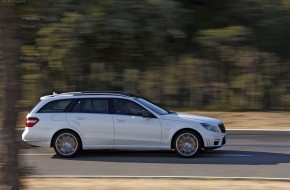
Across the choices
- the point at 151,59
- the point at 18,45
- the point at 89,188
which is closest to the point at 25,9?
the point at 18,45

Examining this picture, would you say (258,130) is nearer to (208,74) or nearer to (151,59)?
(151,59)

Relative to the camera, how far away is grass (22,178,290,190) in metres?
9.68

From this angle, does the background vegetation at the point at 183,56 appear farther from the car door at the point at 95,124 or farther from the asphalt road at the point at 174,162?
the asphalt road at the point at 174,162

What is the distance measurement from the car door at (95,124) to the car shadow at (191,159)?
1.36 feet

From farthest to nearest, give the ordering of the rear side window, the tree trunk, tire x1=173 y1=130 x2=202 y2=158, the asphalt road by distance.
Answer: the rear side window < tire x1=173 y1=130 x2=202 y2=158 < the asphalt road < the tree trunk

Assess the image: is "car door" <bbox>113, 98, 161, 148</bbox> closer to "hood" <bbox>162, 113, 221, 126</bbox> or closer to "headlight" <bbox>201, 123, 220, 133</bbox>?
"hood" <bbox>162, 113, 221, 126</bbox>

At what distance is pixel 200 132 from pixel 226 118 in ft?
24.2

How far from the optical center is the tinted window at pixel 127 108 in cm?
1466

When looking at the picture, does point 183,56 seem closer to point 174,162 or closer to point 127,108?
point 127,108

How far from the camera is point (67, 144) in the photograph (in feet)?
48.1

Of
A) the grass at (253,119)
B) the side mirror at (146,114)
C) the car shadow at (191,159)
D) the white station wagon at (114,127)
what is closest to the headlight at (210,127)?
the white station wagon at (114,127)

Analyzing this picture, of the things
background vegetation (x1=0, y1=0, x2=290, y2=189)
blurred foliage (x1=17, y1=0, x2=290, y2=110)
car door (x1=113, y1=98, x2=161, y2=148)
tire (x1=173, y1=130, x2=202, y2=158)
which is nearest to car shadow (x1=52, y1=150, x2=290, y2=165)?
tire (x1=173, y1=130, x2=202, y2=158)

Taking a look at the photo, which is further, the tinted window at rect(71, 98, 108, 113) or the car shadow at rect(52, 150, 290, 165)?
the tinted window at rect(71, 98, 108, 113)

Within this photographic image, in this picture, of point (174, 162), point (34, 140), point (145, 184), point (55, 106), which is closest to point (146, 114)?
point (174, 162)
